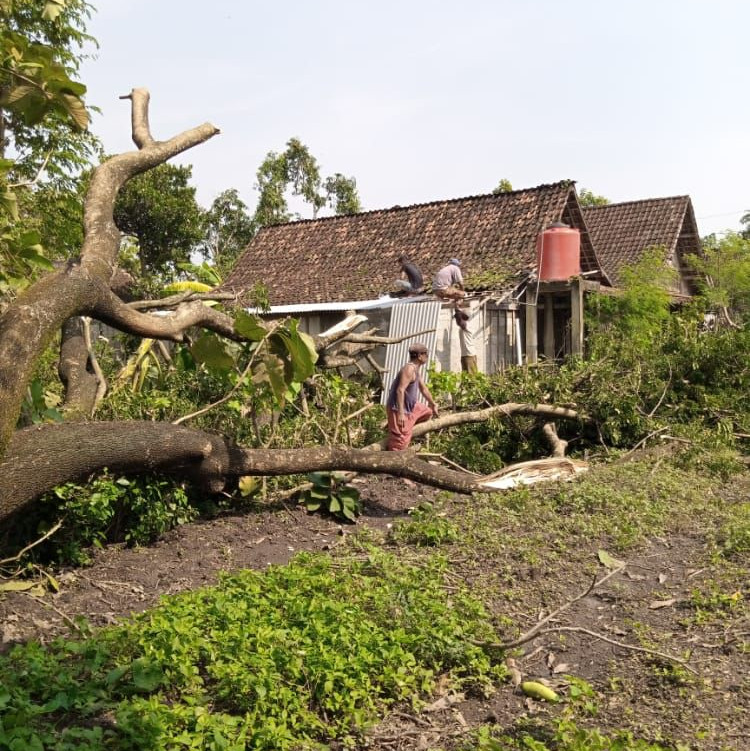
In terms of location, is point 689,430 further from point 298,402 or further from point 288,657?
point 288,657

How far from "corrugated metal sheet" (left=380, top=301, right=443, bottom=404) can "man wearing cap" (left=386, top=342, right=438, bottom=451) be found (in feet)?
15.0

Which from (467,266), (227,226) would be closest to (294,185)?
(227,226)

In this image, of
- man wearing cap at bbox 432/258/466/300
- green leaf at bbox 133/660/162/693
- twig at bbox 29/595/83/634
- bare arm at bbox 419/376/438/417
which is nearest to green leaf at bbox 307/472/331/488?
bare arm at bbox 419/376/438/417

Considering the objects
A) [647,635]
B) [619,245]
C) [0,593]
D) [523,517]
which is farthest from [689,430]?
[619,245]

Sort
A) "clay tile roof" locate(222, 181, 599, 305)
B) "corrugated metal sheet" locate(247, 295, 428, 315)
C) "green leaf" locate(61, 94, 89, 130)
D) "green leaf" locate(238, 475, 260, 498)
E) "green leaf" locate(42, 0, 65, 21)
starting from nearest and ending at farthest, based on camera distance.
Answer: "green leaf" locate(42, 0, 65, 21), "green leaf" locate(61, 94, 89, 130), "green leaf" locate(238, 475, 260, 498), "corrugated metal sheet" locate(247, 295, 428, 315), "clay tile roof" locate(222, 181, 599, 305)

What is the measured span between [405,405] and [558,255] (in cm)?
724

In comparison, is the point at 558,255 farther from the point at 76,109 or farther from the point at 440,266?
the point at 76,109

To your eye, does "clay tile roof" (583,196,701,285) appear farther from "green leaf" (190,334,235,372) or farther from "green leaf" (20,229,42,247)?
"green leaf" (20,229,42,247)

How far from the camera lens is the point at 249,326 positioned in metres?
6.05

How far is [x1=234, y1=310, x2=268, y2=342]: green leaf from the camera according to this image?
602 cm

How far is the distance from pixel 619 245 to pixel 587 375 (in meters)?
12.1

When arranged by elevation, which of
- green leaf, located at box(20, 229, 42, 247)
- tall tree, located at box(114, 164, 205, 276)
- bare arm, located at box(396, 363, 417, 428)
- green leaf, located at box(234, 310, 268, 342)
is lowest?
bare arm, located at box(396, 363, 417, 428)

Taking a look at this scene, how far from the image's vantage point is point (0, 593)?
5.18 meters

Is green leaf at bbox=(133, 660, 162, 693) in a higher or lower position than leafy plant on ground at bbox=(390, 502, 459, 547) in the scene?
higher
